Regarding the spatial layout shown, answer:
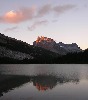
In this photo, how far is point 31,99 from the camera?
29.9 meters

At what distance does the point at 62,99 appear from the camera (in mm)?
29406

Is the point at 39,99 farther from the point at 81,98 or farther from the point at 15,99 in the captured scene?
the point at 81,98

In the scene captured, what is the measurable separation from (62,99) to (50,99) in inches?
61.3

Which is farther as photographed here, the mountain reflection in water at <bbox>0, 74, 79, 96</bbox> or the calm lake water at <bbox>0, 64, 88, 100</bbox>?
the mountain reflection in water at <bbox>0, 74, 79, 96</bbox>

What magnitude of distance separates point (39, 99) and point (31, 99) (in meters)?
1.03

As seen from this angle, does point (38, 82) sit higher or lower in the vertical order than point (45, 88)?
higher

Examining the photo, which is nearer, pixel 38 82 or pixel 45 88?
pixel 45 88

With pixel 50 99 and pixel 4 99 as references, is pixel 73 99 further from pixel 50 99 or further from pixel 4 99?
pixel 4 99

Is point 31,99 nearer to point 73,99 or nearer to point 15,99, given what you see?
point 15,99

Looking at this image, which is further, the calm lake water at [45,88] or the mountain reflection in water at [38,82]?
the mountain reflection in water at [38,82]

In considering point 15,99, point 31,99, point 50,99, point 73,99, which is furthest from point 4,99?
point 73,99

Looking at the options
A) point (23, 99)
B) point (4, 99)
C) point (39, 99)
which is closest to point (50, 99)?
point (39, 99)

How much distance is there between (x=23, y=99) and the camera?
29578mm

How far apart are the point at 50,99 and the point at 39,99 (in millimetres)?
1422
